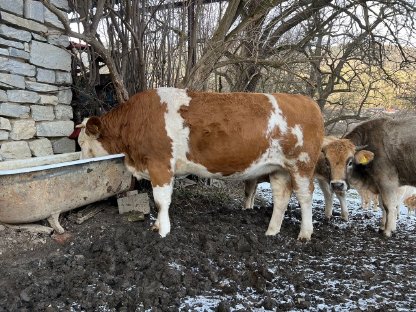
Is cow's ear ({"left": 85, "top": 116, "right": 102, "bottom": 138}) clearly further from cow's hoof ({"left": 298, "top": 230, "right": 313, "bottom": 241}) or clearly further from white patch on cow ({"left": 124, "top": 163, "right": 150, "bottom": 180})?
cow's hoof ({"left": 298, "top": 230, "right": 313, "bottom": 241})

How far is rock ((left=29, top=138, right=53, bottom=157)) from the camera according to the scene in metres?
6.21

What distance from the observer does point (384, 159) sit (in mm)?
6125

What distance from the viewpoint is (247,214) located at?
648 centimetres

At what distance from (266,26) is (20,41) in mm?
4195

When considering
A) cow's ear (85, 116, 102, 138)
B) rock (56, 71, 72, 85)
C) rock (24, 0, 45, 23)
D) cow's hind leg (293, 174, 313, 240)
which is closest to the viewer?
cow's hind leg (293, 174, 313, 240)

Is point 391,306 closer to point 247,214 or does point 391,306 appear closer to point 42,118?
point 247,214

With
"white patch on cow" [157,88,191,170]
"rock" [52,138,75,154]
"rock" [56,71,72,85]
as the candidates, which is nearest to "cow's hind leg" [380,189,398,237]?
"white patch on cow" [157,88,191,170]

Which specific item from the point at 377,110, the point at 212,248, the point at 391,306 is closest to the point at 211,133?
the point at 212,248

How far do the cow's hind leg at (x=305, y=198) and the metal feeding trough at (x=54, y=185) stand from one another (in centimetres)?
213

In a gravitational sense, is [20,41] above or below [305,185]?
above

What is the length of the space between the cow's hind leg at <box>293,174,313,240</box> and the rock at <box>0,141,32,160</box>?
3.59 meters

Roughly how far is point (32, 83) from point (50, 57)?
19.6 inches

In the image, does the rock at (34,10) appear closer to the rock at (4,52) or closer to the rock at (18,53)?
the rock at (18,53)

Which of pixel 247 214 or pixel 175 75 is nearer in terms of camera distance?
pixel 247 214
